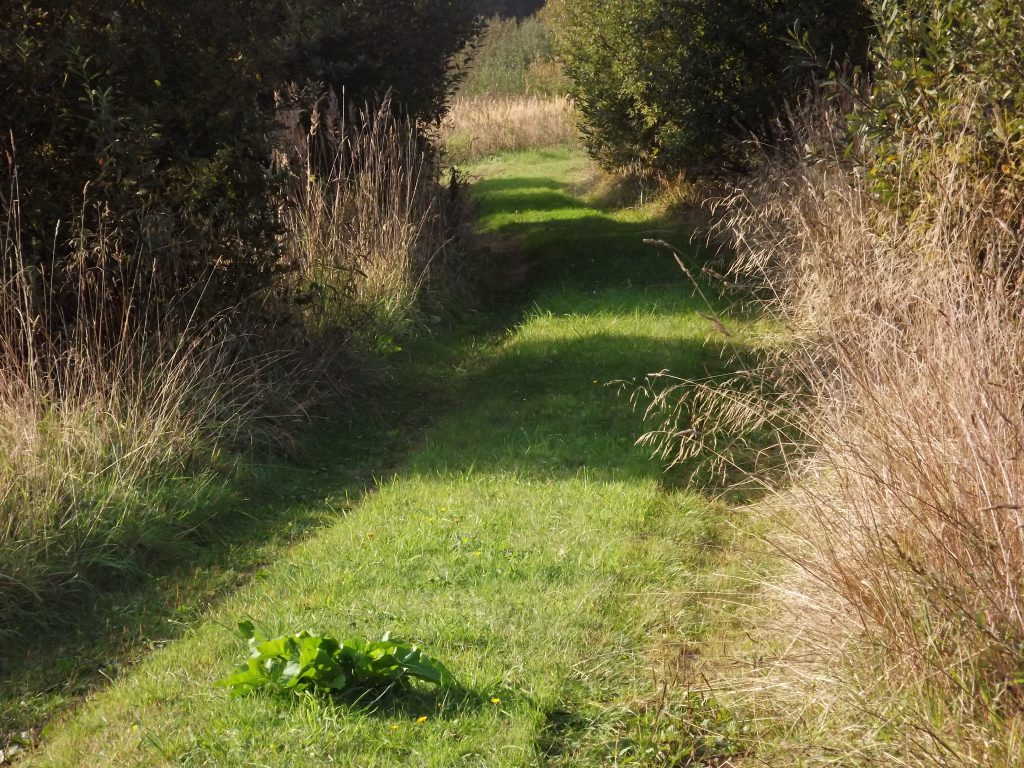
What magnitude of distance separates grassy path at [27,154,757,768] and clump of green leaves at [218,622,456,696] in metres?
0.08

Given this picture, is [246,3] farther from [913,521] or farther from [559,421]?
[913,521]

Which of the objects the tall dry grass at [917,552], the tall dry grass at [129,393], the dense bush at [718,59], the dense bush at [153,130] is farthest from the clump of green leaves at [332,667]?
the dense bush at [718,59]

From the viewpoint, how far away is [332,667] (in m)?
3.96

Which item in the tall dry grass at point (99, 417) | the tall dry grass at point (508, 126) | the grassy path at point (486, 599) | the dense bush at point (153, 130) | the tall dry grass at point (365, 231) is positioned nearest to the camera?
the grassy path at point (486, 599)

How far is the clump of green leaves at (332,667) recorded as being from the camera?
13.0 ft

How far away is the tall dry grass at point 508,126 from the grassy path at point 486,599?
20193 millimetres

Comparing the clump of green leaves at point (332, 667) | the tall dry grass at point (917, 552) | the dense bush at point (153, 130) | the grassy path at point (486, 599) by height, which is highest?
the dense bush at point (153, 130)

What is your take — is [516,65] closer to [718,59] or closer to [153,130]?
[718,59]

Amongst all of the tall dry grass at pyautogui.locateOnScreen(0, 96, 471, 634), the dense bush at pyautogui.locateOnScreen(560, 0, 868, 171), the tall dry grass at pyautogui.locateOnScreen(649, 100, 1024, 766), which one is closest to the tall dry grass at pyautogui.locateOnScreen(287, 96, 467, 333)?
the tall dry grass at pyautogui.locateOnScreen(0, 96, 471, 634)

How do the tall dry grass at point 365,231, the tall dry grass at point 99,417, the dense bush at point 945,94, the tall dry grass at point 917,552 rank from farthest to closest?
1. the tall dry grass at point 365,231
2. the dense bush at point 945,94
3. the tall dry grass at point 99,417
4. the tall dry grass at point 917,552

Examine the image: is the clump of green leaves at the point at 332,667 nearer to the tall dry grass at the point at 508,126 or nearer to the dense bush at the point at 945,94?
the dense bush at the point at 945,94

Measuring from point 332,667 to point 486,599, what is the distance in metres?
1.12

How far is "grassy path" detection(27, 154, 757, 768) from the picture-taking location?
3.87m

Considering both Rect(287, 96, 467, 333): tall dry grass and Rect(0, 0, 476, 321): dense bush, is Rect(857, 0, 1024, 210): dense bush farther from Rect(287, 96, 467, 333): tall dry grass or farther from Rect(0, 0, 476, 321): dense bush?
Rect(287, 96, 467, 333): tall dry grass
